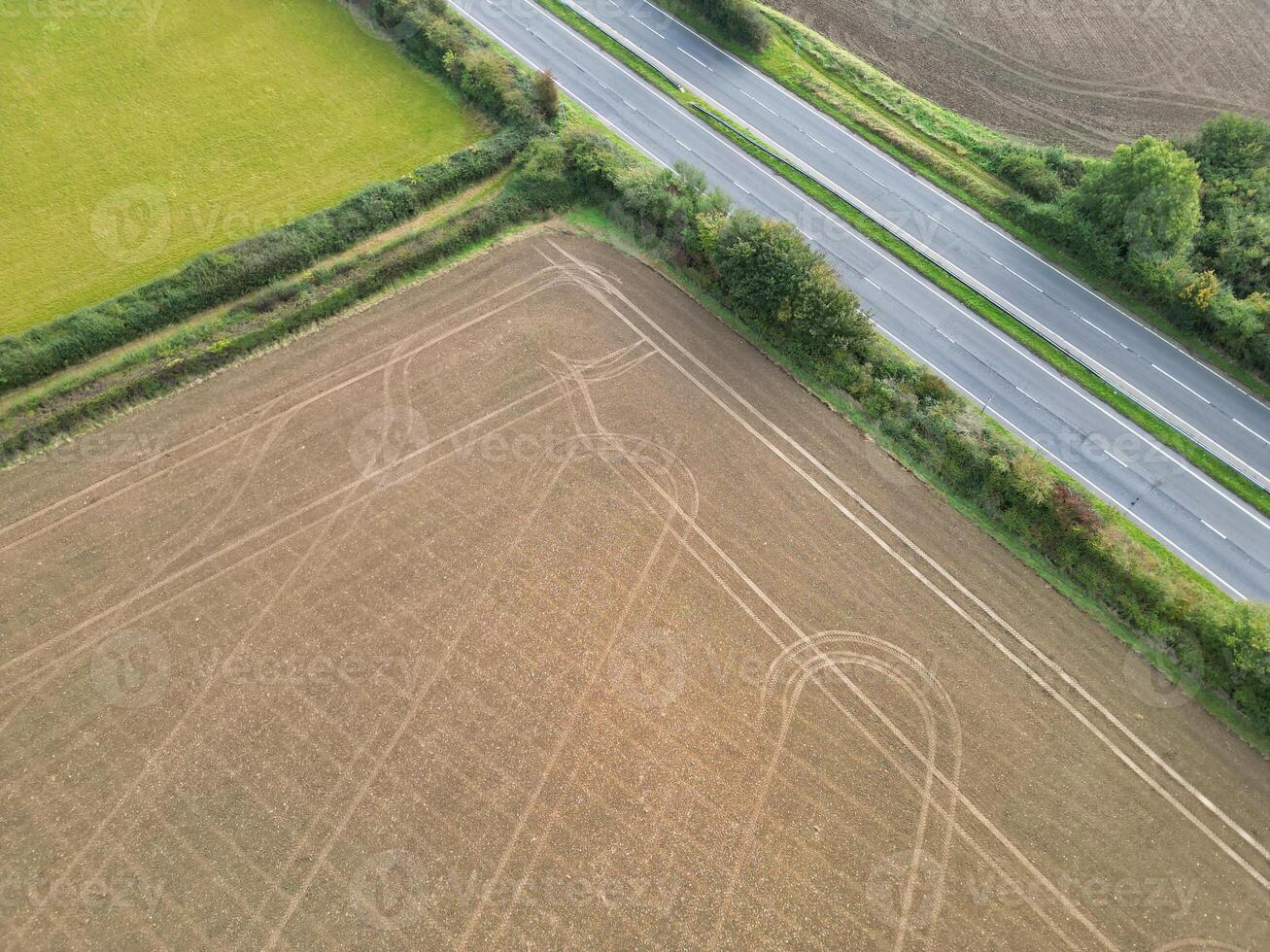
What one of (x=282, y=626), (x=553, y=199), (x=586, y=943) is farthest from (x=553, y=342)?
(x=586, y=943)

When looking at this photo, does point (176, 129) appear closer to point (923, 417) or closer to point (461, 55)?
point (461, 55)

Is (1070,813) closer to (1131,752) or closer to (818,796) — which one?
(1131,752)

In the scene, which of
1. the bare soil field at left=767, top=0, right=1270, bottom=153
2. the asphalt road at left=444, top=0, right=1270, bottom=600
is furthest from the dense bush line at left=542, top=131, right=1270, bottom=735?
the bare soil field at left=767, top=0, right=1270, bottom=153

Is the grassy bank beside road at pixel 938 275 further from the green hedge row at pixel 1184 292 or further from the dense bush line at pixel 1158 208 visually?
the dense bush line at pixel 1158 208

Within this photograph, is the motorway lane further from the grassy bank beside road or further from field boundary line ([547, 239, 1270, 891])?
field boundary line ([547, 239, 1270, 891])

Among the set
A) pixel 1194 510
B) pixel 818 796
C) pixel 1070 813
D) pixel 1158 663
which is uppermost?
pixel 1194 510

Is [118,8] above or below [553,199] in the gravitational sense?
below

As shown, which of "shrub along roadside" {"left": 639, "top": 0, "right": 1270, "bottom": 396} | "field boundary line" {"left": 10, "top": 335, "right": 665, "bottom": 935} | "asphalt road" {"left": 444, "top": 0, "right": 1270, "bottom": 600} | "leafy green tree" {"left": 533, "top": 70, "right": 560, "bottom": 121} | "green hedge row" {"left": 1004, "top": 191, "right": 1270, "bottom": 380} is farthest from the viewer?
"leafy green tree" {"left": 533, "top": 70, "right": 560, "bottom": 121}
